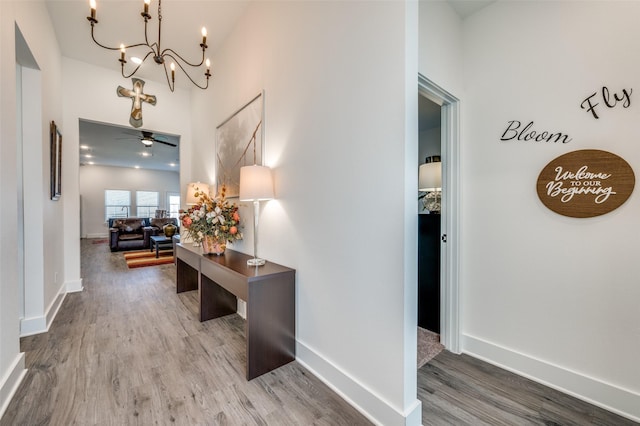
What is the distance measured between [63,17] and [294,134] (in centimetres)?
321

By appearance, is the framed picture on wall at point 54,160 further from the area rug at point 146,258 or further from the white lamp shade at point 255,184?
the area rug at point 146,258

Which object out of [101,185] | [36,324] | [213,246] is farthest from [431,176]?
A: [101,185]

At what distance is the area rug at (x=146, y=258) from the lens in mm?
5316

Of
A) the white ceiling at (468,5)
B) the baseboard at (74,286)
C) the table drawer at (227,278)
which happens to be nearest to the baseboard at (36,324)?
the baseboard at (74,286)

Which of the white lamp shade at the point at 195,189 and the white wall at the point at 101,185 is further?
the white wall at the point at 101,185

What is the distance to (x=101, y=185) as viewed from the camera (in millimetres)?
10000

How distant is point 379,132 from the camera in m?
1.47

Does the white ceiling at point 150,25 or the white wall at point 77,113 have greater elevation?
the white ceiling at point 150,25

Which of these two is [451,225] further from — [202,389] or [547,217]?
[202,389]

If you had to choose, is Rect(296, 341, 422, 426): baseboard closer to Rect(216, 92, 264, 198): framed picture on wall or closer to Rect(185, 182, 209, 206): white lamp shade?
Rect(216, 92, 264, 198): framed picture on wall

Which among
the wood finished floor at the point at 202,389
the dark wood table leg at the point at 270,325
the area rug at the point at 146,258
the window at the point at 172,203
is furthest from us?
the window at the point at 172,203

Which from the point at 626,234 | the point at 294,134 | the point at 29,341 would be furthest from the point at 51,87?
Answer: the point at 626,234

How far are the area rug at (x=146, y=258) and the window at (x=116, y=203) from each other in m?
4.81

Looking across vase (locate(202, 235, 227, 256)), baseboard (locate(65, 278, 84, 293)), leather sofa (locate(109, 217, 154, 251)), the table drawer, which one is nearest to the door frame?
the table drawer
